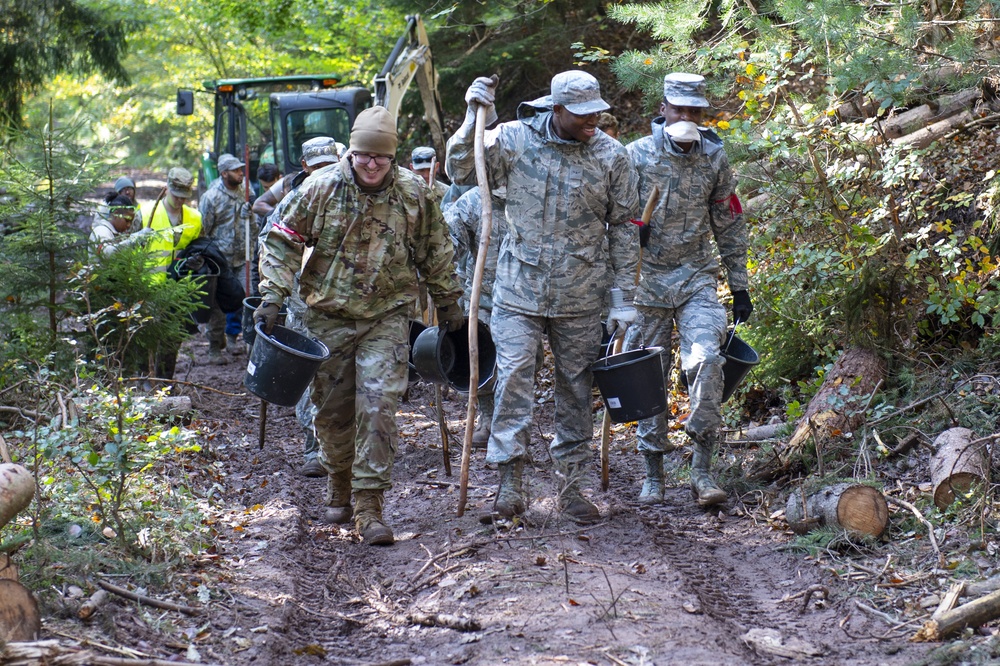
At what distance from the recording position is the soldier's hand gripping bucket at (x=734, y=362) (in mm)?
6887

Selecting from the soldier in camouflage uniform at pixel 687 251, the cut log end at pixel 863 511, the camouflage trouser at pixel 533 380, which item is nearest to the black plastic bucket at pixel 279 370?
the camouflage trouser at pixel 533 380

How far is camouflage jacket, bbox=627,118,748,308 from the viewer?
674cm

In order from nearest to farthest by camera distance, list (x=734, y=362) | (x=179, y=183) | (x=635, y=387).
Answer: (x=635, y=387)
(x=734, y=362)
(x=179, y=183)

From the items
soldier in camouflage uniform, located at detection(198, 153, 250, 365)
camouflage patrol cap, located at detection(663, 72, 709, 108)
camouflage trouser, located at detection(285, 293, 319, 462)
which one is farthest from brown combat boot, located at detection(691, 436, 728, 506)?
soldier in camouflage uniform, located at detection(198, 153, 250, 365)

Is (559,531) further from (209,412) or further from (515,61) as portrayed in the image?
(515,61)

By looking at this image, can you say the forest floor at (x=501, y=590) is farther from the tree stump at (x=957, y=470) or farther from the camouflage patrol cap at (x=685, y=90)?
the camouflage patrol cap at (x=685, y=90)

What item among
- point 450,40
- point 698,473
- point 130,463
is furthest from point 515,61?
point 130,463

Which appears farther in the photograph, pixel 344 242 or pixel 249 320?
pixel 249 320

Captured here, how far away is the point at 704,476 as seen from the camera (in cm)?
673

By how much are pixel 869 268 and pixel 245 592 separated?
4833mm

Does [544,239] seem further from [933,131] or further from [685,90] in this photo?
[933,131]

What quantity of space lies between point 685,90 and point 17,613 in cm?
481

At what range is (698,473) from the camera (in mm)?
6762

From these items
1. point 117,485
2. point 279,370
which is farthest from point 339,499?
point 117,485
